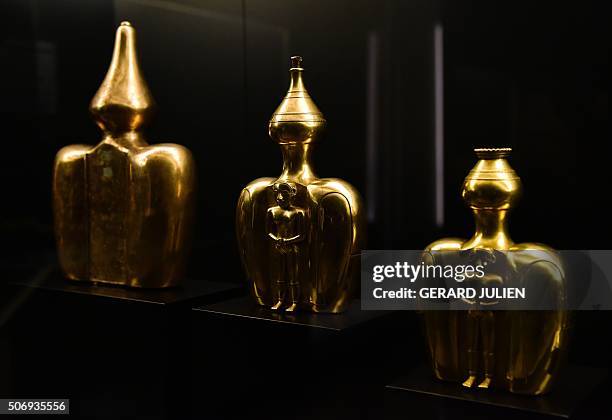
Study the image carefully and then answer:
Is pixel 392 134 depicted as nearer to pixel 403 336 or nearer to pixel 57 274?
pixel 403 336

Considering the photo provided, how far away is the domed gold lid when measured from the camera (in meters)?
1.52

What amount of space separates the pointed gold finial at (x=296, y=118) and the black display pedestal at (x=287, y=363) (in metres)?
0.42

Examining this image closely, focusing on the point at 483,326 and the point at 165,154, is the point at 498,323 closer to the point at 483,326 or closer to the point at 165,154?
the point at 483,326

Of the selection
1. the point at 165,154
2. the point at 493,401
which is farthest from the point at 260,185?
the point at 493,401

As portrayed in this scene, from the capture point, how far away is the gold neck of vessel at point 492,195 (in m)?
1.53

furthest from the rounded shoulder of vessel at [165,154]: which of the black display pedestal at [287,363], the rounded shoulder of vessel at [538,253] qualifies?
the rounded shoulder of vessel at [538,253]

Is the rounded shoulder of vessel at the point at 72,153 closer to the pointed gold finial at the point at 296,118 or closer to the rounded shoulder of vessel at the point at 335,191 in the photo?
the pointed gold finial at the point at 296,118

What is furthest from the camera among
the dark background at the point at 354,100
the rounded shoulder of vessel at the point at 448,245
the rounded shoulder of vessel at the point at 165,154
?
the rounded shoulder of vessel at the point at 165,154

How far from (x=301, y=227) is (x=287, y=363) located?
363mm

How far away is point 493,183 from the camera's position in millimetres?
1524

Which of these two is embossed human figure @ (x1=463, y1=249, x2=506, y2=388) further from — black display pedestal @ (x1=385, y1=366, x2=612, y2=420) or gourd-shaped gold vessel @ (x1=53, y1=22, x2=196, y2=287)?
gourd-shaped gold vessel @ (x1=53, y1=22, x2=196, y2=287)

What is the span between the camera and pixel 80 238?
2182 mm

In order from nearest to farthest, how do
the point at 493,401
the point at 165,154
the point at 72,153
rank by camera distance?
the point at 493,401, the point at 165,154, the point at 72,153

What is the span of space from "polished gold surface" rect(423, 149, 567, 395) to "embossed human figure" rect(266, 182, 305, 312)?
0.35 m
